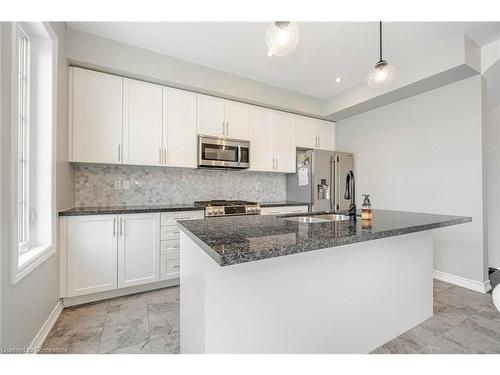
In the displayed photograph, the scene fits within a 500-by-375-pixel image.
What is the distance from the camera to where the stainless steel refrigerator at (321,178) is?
11.9 ft

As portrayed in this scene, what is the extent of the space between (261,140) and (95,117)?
2136mm

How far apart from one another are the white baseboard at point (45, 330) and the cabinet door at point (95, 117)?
142cm

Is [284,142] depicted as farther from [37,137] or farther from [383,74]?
[37,137]

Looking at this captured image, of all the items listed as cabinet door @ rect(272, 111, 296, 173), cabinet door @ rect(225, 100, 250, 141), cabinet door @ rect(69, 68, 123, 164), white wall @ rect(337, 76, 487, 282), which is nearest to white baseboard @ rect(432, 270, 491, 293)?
white wall @ rect(337, 76, 487, 282)

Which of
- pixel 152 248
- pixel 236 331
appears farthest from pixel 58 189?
pixel 236 331

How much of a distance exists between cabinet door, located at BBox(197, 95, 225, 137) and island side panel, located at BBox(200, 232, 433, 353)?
217 cm

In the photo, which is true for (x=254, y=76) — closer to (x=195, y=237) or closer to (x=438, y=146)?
(x=438, y=146)

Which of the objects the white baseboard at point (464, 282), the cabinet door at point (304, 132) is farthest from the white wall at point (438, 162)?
the cabinet door at point (304, 132)

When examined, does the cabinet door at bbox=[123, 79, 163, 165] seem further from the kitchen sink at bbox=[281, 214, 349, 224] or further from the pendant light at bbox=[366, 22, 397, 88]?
the pendant light at bbox=[366, 22, 397, 88]

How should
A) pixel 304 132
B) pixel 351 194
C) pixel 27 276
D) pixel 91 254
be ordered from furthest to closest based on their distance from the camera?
pixel 304 132 < pixel 91 254 < pixel 351 194 < pixel 27 276

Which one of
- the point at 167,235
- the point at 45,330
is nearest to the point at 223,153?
the point at 167,235

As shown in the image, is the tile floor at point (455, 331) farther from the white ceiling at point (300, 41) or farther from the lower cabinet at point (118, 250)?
the white ceiling at point (300, 41)

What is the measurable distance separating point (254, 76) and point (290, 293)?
2935mm

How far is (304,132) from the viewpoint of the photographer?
3947mm
